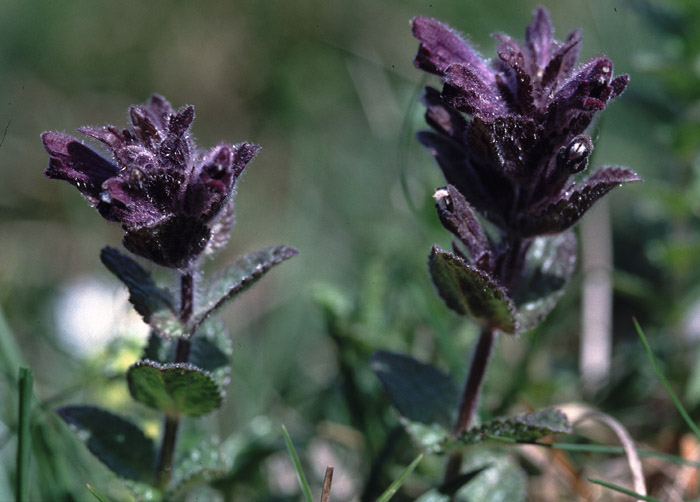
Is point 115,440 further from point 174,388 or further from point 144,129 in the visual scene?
point 144,129

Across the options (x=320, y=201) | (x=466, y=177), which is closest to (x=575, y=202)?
(x=466, y=177)

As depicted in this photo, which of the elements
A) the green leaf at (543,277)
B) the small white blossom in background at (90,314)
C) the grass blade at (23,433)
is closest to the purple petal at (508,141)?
the green leaf at (543,277)

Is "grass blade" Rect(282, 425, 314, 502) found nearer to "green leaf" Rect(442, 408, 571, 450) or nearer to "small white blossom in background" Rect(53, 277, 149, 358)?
"green leaf" Rect(442, 408, 571, 450)

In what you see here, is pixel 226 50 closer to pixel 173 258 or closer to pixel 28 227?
pixel 28 227

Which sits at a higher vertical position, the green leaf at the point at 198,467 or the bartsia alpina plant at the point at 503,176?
the bartsia alpina plant at the point at 503,176

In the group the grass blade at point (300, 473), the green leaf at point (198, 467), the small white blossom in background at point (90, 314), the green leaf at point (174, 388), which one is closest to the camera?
the grass blade at point (300, 473)

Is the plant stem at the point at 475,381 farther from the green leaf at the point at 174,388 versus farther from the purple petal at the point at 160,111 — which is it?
the purple petal at the point at 160,111
